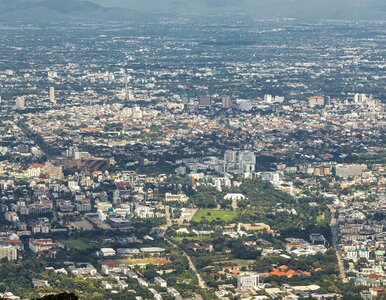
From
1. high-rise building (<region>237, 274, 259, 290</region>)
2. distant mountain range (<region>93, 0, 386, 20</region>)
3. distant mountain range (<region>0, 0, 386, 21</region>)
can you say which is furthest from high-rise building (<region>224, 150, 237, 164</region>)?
distant mountain range (<region>93, 0, 386, 20</region>)

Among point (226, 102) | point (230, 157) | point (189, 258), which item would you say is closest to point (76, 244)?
point (189, 258)

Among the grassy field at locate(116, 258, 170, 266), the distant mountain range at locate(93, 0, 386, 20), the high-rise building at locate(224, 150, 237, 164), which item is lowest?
the distant mountain range at locate(93, 0, 386, 20)

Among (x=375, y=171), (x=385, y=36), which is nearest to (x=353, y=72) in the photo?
(x=385, y=36)

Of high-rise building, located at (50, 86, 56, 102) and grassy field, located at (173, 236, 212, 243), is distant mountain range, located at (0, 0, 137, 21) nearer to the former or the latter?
high-rise building, located at (50, 86, 56, 102)

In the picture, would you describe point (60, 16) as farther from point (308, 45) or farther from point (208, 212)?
point (208, 212)

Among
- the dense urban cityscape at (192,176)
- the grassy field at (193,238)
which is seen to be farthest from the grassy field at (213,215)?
the grassy field at (193,238)

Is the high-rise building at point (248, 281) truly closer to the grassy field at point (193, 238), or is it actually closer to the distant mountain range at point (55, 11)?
the grassy field at point (193, 238)

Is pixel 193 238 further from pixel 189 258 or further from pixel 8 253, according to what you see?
pixel 8 253
